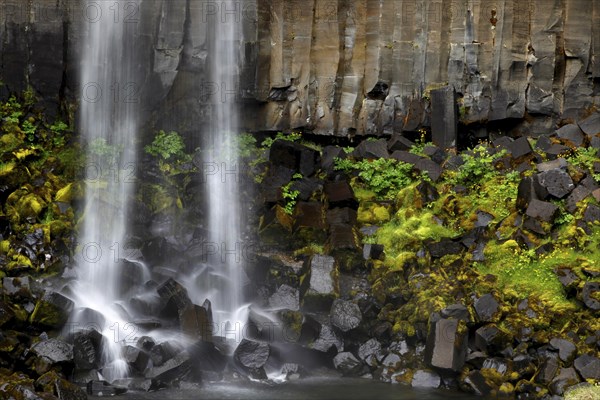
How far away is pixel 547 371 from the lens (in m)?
15.4

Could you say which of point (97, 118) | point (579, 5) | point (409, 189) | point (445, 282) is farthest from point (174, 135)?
point (579, 5)

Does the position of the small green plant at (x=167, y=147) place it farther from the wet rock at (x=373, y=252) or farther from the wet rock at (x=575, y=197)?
the wet rock at (x=575, y=197)

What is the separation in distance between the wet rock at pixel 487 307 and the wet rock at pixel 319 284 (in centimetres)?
287

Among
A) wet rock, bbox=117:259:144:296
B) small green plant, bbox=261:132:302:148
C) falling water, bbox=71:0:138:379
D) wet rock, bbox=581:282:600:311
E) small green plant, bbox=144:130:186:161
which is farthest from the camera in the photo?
small green plant, bbox=261:132:302:148

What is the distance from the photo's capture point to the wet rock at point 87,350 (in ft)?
51.5

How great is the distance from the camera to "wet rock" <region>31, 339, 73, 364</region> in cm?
1477

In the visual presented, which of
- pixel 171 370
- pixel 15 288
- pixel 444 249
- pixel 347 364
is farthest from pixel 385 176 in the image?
pixel 15 288

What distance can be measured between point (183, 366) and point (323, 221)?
575 cm

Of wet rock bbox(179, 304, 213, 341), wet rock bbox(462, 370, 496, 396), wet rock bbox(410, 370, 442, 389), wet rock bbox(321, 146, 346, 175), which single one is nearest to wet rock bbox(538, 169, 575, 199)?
wet rock bbox(321, 146, 346, 175)

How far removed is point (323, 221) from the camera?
20031 mm

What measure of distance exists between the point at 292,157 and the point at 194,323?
618 centimetres

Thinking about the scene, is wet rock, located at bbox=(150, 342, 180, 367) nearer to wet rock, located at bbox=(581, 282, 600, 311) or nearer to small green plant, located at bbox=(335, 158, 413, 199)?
small green plant, located at bbox=(335, 158, 413, 199)

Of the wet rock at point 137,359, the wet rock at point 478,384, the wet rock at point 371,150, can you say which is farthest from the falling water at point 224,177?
the wet rock at point 478,384

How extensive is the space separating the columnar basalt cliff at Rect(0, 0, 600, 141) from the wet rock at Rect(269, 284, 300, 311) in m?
5.80
